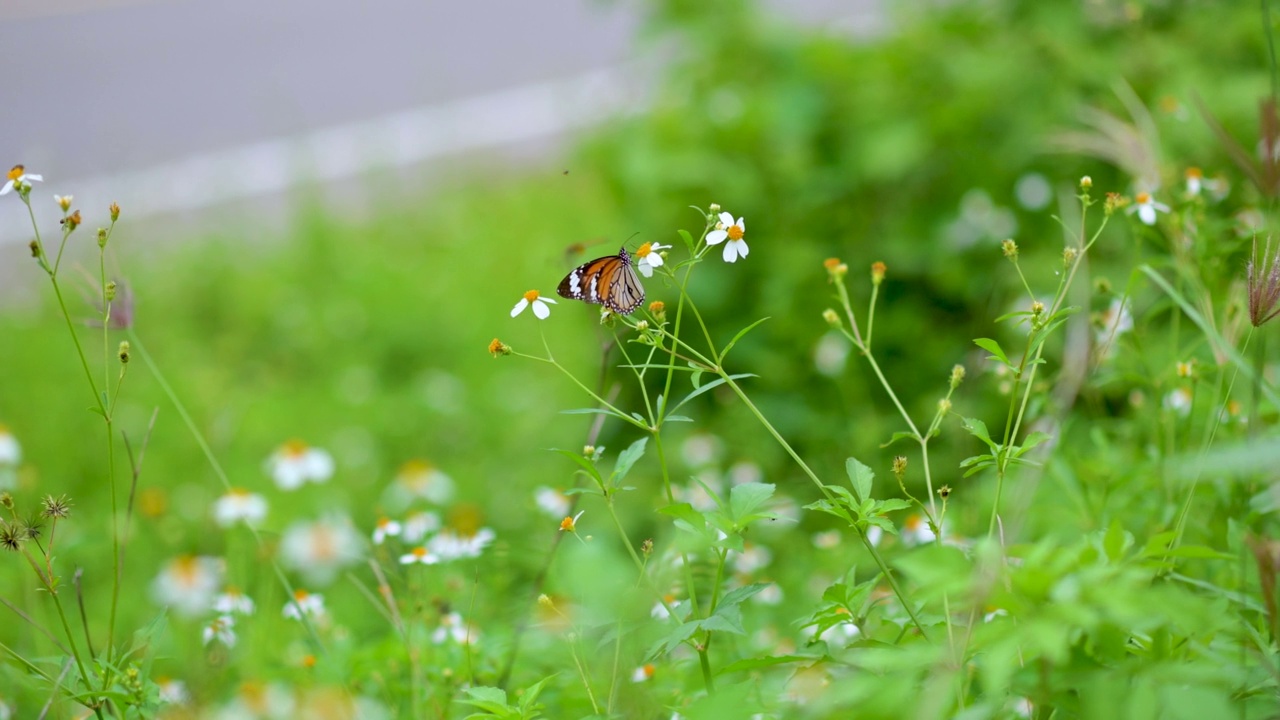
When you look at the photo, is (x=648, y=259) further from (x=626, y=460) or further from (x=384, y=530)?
(x=384, y=530)

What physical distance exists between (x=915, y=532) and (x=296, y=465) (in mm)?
1170

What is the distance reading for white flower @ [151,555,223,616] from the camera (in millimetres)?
1611

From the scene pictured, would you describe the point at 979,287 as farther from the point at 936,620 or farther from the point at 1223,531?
the point at 936,620

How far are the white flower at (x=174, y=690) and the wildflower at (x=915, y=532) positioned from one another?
2.98 feet

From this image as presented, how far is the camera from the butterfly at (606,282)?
1018 millimetres

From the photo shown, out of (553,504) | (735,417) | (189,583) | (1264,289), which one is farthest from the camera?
(735,417)

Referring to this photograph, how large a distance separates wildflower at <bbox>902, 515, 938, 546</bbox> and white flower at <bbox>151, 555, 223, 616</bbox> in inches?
39.7

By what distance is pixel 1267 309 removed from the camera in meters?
0.81

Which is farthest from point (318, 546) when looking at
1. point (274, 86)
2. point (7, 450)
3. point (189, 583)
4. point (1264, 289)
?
point (274, 86)

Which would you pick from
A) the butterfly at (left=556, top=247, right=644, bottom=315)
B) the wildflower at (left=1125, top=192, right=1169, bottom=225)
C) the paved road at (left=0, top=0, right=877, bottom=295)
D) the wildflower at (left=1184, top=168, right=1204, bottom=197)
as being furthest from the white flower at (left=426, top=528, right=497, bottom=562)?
the paved road at (left=0, top=0, right=877, bottom=295)

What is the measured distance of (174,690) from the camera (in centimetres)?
134

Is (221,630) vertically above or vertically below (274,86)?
below

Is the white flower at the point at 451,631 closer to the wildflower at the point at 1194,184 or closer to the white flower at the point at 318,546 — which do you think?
the white flower at the point at 318,546

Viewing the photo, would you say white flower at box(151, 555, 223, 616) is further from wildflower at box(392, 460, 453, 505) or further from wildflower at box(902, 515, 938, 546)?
wildflower at box(902, 515, 938, 546)
